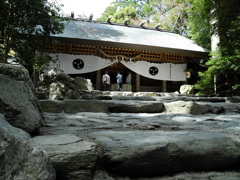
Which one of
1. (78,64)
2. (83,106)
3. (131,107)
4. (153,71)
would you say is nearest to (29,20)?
(83,106)

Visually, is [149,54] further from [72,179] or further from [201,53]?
[72,179]

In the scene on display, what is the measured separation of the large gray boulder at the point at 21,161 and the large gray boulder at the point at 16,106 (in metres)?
0.56

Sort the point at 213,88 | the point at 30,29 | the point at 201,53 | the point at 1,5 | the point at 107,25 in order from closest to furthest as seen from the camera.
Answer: the point at 1,5 < the point at 30,29 < the point at 213,88 < the point at 201,53 < the point at 107,25

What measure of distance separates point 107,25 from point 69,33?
5.08 meters

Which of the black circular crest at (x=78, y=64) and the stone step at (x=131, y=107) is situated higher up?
the black circular crest at (x=78, y=64)

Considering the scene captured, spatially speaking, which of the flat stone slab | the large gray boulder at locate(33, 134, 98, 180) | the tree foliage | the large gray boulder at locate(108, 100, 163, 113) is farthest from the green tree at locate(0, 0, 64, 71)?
the tree foliage

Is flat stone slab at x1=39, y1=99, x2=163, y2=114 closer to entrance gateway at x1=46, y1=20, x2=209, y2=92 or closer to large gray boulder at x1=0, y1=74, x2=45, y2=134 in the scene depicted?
large gray boulder at x1=0, y1=74, x2=45, y2=134

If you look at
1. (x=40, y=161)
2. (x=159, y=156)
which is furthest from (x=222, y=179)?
(x=40, y=161)

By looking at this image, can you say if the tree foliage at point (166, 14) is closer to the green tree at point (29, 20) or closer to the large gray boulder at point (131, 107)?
the green tree at point (29, 20)

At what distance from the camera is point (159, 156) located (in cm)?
123

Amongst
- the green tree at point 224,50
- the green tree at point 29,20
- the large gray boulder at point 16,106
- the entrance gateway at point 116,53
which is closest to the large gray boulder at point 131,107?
the large gray boulder at point 16,106

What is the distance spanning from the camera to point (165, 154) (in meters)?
1.24

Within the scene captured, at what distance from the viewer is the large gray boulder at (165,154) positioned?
118cm

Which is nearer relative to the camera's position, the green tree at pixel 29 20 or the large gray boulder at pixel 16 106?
the large gray boulder at pixel 16 106
